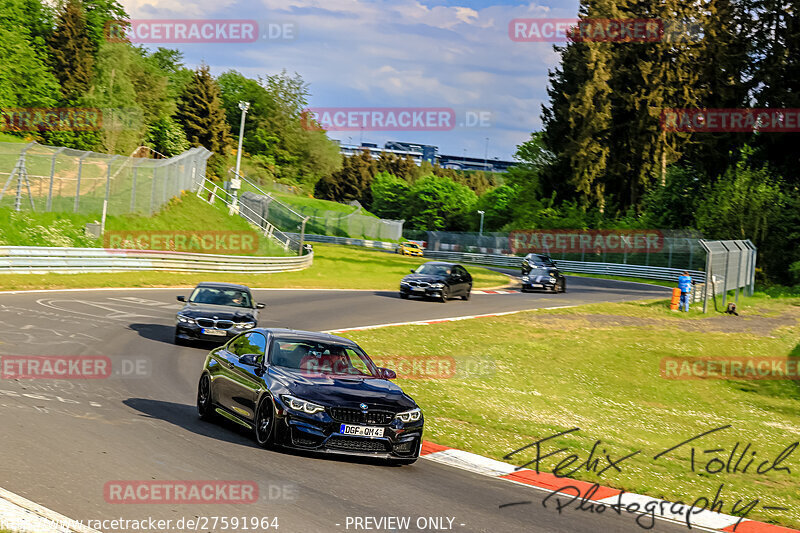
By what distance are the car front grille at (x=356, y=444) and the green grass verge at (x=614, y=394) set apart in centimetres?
246

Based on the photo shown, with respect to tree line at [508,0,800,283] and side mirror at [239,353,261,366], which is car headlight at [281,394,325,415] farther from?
tree line at [508,0,800,283]

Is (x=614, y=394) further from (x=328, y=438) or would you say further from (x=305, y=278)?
(x=305, y=278)

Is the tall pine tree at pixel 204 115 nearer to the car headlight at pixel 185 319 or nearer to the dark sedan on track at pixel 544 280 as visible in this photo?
the dark sedan on track at pixel 544 280

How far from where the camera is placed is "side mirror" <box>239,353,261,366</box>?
10.5 m

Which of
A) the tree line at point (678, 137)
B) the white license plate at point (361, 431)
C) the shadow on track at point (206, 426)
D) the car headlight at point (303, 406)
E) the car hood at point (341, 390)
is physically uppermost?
the tree line at point (678, 137)

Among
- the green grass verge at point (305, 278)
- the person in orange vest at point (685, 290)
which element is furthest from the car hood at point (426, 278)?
the person in orange vest at point (685, 290)

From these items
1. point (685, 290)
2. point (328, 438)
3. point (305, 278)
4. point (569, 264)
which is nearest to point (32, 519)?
point (328, 438)

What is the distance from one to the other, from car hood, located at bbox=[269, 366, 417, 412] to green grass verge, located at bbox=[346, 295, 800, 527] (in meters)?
2.14

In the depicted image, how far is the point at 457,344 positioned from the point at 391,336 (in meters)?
1.84

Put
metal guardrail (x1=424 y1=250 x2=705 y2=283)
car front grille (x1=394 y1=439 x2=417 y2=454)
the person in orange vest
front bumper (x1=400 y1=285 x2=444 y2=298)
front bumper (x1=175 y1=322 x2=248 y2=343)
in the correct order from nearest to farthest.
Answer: car front grille (x1=394 y1=439 x2=417 y2=454) < front bumper (x1=175 y1=322 x2=248 y2=343) < front bumper (x1=400 y1=285 x2=444 y2=298) < the person in orange vest < metal guardrail (x1=424 y1=250 x2=705 y2=283)

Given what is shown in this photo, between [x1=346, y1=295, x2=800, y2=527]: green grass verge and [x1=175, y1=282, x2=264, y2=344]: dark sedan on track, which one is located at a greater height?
[x1=175, y1=282, x2=264, y2=344]: dark sedan on track

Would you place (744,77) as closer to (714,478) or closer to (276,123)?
(714,478)

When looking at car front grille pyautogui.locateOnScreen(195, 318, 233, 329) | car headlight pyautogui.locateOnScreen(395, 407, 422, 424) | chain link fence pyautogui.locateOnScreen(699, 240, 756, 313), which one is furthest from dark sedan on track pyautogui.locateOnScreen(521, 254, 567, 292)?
car headlight pyautogui.locateOnScreen(395, 407, 422, 424)

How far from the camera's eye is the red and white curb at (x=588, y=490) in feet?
29.0
